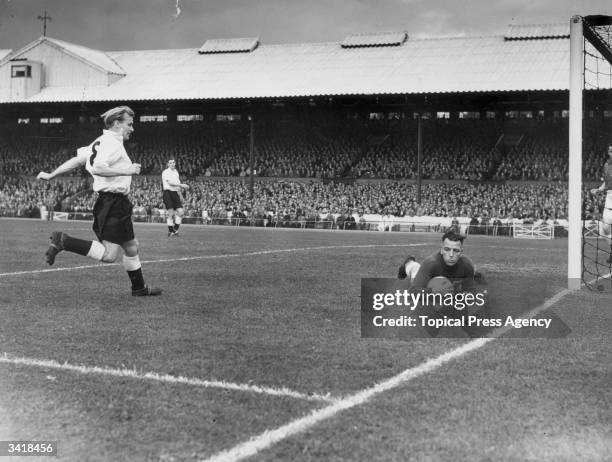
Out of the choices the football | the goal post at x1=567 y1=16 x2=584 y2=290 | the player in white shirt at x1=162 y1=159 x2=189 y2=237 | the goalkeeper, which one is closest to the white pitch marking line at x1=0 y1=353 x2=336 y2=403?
the football

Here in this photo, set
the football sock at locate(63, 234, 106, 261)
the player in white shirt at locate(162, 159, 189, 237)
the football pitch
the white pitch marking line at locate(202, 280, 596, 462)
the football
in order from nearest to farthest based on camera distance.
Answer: the white pitch marking line at locate(202, 280, 596, 462)
the football pitch
the football
the football sock at locate(63, 234, 106, 261)
the player in white shirt at locate(162, 159, 189, 237)

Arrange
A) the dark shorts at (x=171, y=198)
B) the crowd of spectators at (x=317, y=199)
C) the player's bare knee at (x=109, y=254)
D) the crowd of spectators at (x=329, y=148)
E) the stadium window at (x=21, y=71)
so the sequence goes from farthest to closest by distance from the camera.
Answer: the stadium window at (x=21, y=71) → the crowd of spectators at (x=329, y=148) → the crowd of spectators at (x=317, y=199) → the dark shorts at (x=171, y=198) → the player's bare knee at (x=109, y=254)

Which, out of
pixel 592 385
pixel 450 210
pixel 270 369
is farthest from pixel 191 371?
pixel 450 210

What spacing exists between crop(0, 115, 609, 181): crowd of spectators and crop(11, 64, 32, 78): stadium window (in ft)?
12.8

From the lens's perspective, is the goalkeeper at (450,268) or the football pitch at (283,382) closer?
the football pitch at (283,382)

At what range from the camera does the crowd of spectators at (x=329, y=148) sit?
34.9 metres

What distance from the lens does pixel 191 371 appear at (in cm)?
439

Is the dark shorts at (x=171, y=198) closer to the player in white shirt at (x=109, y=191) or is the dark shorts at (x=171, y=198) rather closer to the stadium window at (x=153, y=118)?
the player in white shirt at (x=109, y=191)

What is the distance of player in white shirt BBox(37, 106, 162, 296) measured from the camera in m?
7.06

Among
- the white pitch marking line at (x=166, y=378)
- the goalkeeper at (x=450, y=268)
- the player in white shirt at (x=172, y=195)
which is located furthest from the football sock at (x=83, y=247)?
the player in white shirt at (x=172, y=195)

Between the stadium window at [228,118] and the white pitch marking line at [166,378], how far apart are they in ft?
127

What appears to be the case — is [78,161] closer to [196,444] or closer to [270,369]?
[270,369]

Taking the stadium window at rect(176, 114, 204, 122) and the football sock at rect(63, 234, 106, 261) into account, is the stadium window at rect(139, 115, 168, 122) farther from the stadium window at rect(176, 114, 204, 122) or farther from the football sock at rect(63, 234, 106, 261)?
the football sock at rect(63, 234, 106, 261)

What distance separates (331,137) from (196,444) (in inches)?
1456
